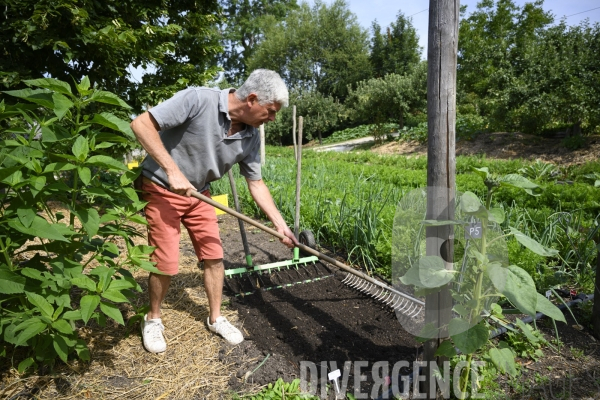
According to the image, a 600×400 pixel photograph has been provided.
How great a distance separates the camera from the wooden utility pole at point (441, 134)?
5.05 feet

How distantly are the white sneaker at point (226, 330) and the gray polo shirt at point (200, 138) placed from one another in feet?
3.13

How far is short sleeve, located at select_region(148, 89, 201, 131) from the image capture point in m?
2.07

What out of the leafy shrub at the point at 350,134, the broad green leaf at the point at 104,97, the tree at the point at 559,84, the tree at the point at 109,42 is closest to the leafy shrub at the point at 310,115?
the leafy shrub at the point at 350,134

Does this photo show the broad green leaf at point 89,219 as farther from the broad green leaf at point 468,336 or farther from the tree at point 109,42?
the tree at point 109,42

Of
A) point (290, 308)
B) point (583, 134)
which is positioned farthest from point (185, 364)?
point (583, 134)

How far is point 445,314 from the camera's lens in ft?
5.64

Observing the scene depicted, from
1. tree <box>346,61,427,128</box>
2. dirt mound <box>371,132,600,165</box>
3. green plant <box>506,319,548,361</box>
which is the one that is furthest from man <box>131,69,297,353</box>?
tree <box>346,61,427,128</box>

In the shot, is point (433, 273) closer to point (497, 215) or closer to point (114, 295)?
point (497, 215)

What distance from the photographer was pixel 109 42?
15.7 ft

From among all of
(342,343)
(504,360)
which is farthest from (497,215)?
(342,343)

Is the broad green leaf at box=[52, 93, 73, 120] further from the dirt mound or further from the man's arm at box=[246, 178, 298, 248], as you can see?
the dirt mound

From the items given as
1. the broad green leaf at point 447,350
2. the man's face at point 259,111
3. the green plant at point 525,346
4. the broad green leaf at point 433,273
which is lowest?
the green plant at point 525,346

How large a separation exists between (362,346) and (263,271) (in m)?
1.45

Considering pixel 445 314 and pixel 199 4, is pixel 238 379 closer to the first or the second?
pixel 445 314
